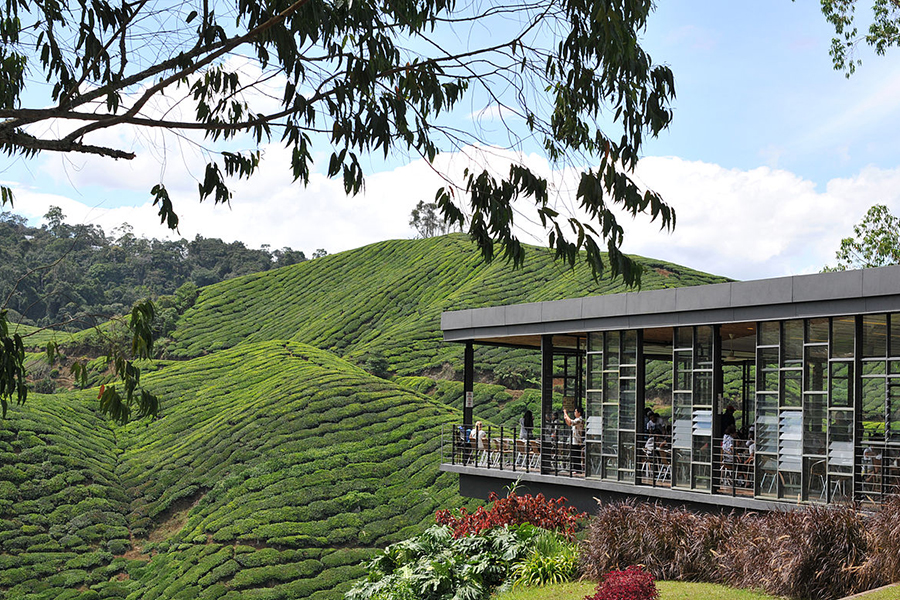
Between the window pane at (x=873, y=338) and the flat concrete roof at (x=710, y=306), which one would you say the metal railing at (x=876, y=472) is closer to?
the window pane at (x=873, y=338)

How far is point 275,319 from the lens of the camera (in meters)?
71.4

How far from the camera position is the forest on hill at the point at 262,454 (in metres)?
31.6

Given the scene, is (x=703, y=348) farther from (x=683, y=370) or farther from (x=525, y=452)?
(x=525, y=452)

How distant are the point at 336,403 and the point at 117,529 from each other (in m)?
12.4

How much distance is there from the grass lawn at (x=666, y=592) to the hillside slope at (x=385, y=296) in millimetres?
40416

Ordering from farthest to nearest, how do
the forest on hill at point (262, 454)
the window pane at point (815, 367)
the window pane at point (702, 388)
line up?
1. the forest on hill at point (262, 454)
2. the window pane at point (702, 388)
3. the window pane at point (815, 367)

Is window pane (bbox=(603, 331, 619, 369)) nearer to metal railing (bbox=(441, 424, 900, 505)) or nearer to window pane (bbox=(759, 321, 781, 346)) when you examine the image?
metal railing (bbox=(441, 424, 900, 505))

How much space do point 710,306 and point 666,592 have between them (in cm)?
653

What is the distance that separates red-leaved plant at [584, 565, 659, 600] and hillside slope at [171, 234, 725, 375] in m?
42.6

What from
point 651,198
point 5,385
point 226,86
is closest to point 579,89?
point 651,198

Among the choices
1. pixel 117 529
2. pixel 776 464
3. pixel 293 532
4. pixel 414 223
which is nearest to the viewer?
pixel 776 464

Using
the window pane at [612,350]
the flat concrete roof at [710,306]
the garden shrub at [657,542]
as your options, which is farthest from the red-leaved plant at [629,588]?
the window pane at [612,350]

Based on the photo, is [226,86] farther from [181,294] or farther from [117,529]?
[181,294]

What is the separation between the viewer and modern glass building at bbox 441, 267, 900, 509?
14219 mm
